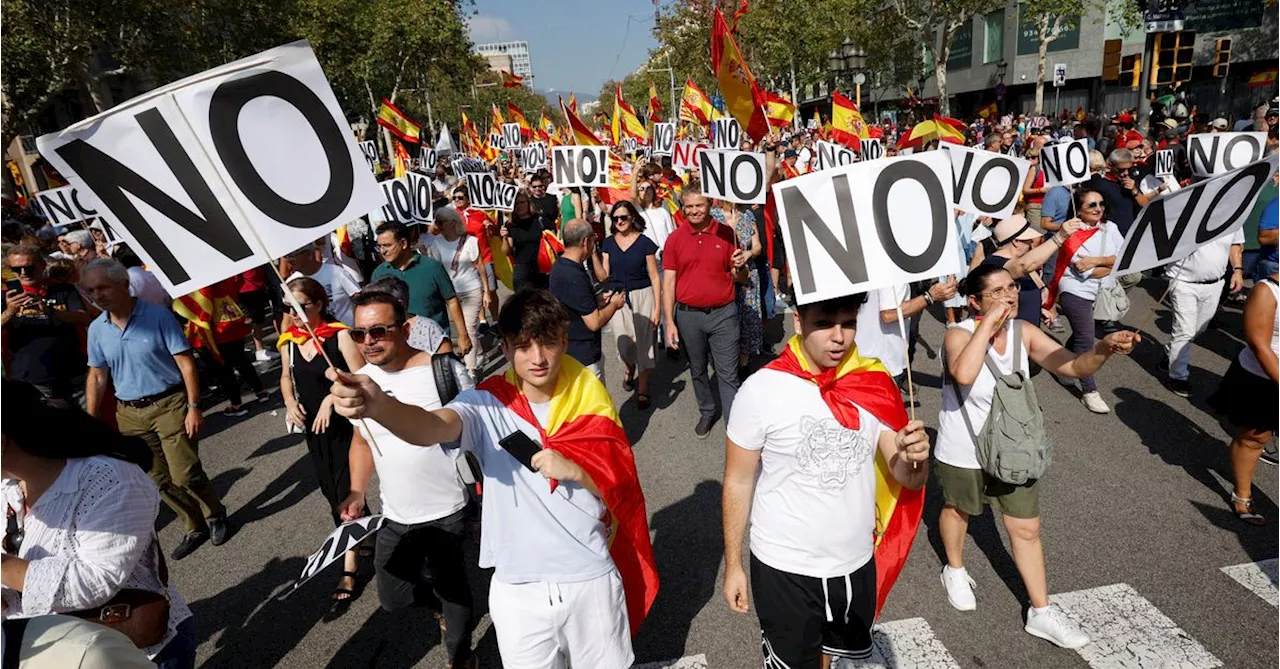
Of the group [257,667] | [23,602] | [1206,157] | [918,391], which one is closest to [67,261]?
[257,667]

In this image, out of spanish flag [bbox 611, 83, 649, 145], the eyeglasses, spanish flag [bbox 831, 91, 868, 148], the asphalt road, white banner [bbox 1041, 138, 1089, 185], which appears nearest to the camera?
the eyeglasses

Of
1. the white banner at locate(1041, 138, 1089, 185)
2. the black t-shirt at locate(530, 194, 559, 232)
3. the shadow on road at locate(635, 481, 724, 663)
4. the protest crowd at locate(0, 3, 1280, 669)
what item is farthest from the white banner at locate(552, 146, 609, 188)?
the shadow on road at locate(635, 481, 724, 663)

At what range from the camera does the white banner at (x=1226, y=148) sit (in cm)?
687

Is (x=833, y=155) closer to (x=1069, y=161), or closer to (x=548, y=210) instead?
(x=1069, y=161)

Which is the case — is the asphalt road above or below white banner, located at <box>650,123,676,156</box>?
below

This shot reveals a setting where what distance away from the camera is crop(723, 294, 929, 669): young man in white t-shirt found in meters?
2.45

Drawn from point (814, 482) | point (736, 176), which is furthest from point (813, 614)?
point (736, 176)

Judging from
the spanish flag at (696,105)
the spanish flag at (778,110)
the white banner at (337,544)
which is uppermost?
the spanish flag at (696,105)

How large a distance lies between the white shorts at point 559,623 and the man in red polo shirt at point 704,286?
330 centimetres

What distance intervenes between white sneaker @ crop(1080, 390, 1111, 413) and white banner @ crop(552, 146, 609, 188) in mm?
5795

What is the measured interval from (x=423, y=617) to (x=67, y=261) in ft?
17.2

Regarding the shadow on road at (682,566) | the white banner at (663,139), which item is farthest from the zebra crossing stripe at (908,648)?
the white banner at (663,139)

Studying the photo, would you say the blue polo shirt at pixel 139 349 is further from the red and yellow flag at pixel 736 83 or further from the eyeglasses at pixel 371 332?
the red and yellow flag at pixel 736 83

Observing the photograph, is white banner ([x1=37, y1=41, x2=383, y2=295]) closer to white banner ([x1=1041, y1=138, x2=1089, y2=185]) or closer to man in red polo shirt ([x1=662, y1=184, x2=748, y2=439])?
man in red polo shirt ([x1=662, y1=184, x2=748, y2=439])
